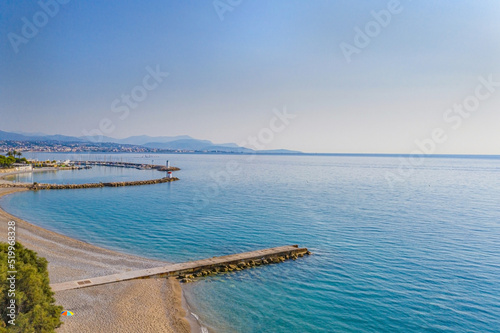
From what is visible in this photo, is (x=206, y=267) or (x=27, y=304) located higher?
(x=27, y=304)

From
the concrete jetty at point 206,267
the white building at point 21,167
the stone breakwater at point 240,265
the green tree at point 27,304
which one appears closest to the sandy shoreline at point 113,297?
the concrete jetty at point 206,267

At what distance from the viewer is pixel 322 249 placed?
2395cm

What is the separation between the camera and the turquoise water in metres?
14.6

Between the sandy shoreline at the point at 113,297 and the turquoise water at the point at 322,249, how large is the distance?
1.34 m

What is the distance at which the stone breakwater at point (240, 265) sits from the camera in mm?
18177

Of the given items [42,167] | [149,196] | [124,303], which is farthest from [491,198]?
[42,167]

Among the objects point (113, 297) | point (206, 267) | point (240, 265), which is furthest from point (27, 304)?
point (240, 265)

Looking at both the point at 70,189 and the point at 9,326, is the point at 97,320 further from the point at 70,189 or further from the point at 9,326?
the point at 70,189

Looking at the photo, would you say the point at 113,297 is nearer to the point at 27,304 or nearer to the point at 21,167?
the point at 27,304

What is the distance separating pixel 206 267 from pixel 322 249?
962 centimetres

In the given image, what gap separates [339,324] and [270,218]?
68.3 feet

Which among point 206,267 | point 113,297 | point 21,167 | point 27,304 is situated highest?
point 27,304

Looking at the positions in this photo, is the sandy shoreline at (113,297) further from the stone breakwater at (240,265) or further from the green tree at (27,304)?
the green tree at (27,304)

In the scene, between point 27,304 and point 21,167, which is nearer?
point 27,304
